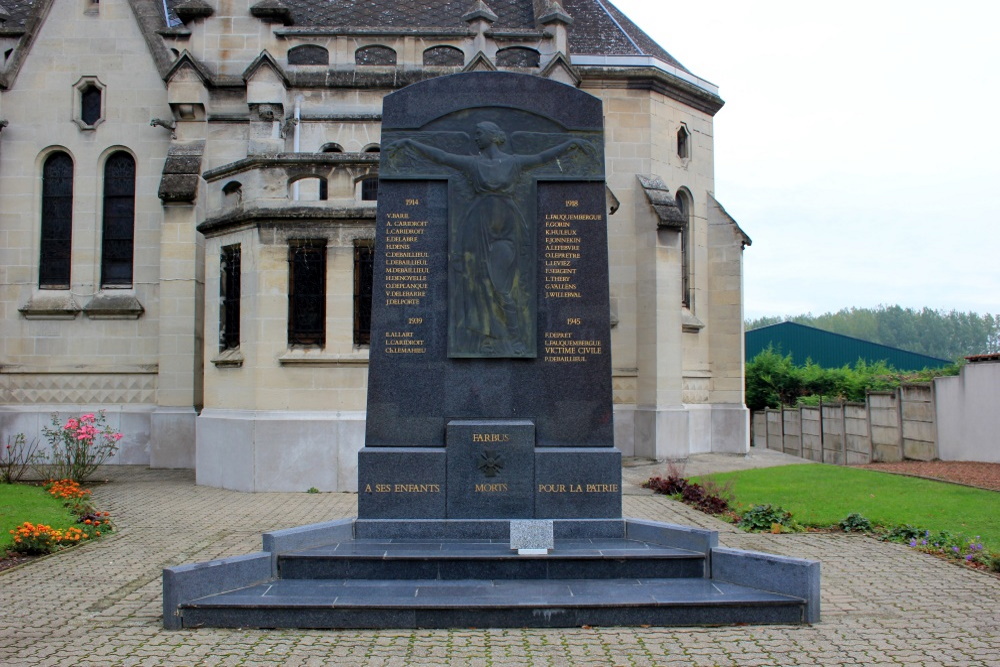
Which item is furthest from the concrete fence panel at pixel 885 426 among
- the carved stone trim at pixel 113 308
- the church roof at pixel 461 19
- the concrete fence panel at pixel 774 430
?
the carved stone trim at pixel 113 308

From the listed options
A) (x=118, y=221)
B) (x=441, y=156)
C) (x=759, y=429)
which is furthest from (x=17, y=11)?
(x=759, y=429)

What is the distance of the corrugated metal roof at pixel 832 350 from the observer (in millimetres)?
54969

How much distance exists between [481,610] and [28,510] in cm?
883

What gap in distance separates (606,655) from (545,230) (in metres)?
4.63

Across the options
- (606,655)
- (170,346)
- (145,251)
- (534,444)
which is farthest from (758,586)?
(145,251)

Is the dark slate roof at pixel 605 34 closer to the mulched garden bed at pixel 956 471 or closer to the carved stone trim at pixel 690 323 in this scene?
the carved stone trim at pixel 690 323

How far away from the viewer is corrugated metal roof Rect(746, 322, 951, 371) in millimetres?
54969

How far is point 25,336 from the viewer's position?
67.1 ft

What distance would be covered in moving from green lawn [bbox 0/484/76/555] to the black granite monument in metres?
5.41

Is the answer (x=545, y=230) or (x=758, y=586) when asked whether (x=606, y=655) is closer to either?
(x=758, y=586)

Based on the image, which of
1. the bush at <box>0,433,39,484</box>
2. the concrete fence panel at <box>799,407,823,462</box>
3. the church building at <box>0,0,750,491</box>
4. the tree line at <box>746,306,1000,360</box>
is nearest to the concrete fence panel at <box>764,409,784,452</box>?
the concrete fence panel at <box>799,407,823,462</box>

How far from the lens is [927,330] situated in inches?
4316

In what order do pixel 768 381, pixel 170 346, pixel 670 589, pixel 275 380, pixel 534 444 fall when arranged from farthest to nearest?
pixel 768 381, pixel 170 346, pixel 275 380, pixel 534 444, pixel 670 589

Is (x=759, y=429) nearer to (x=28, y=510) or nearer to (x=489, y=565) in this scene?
(x=28, y=510)
